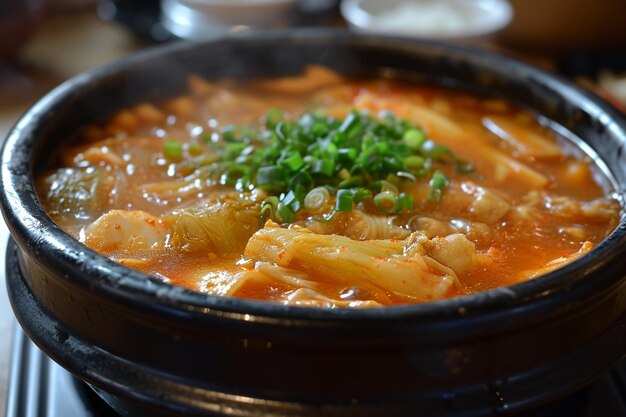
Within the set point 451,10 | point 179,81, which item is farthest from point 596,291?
point 451,10

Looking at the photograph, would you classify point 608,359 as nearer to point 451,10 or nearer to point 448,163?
point 448,163

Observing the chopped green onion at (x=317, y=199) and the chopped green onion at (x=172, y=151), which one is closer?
the chopped green onion at (x=317, y=199)

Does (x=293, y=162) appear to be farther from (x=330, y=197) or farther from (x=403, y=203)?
(x=403, y=203)

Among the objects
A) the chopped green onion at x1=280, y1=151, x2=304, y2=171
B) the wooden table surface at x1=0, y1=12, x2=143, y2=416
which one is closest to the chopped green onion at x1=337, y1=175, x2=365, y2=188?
the chopped green onion at x1=280, y1=151, x2=304, y2=171

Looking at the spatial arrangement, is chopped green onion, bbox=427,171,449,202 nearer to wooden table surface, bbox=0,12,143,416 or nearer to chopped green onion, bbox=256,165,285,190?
chopped green onion, bbox=256,165,285,190

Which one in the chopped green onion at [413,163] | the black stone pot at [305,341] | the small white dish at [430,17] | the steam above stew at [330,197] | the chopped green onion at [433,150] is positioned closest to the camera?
the black stone pot at [305,341]

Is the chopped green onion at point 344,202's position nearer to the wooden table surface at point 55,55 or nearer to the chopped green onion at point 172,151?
the chopped green onion at point 172,151

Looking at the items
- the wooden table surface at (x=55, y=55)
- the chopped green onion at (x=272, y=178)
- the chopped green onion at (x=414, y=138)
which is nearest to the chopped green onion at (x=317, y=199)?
the chopped green onion at (x=272, y=178)
